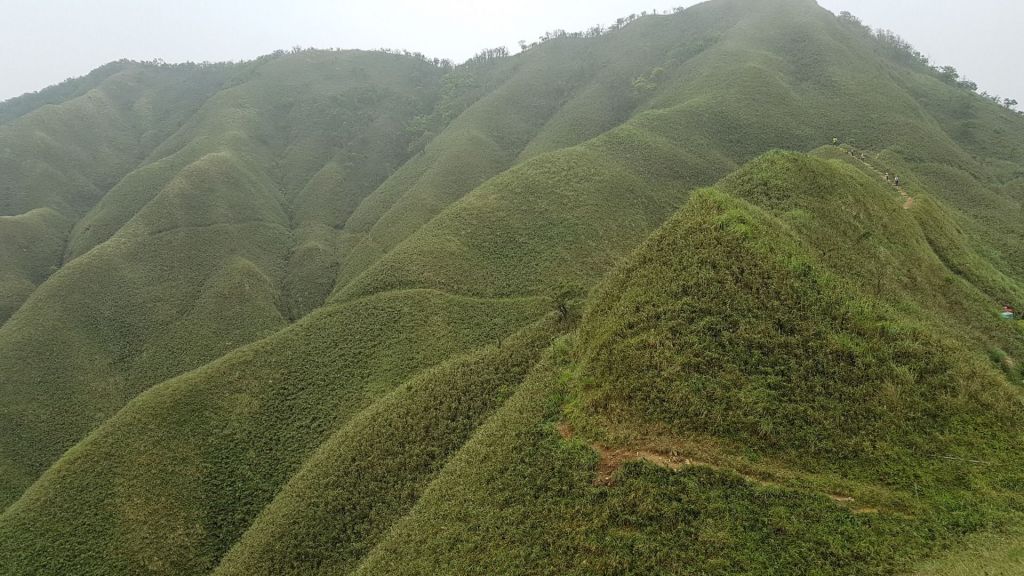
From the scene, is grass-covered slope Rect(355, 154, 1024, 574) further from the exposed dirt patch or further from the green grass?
the green grass

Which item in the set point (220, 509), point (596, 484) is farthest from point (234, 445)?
point (596, 484)

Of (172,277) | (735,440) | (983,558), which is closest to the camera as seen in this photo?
(983,558)

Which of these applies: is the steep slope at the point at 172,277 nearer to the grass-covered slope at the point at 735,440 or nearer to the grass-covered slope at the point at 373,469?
the grass-covered slope at the point at 373,469

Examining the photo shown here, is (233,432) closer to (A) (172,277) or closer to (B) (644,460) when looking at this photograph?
(B) (644,460)

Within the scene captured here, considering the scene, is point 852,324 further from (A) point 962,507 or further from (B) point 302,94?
(B) point 302,94

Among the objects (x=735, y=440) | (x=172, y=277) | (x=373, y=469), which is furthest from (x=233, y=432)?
(x=172, y=277)

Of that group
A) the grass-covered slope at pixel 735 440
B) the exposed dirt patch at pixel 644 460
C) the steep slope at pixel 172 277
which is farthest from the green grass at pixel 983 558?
the steep slope at pixel 172 277

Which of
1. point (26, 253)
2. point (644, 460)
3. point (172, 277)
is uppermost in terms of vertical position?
point (644, 460)
